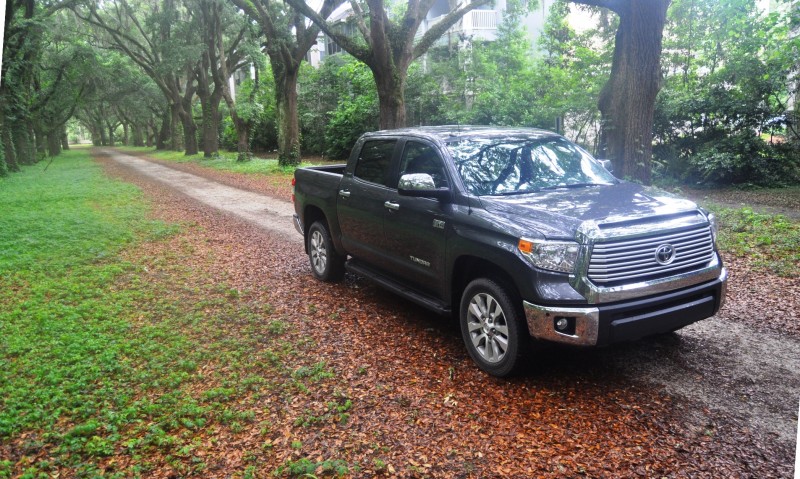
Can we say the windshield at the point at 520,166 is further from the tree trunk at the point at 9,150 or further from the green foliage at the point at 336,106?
the tree trunk at the point at 9,150

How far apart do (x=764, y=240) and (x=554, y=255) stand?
6.06 m

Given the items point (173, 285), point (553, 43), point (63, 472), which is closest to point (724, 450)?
point (63, 472)

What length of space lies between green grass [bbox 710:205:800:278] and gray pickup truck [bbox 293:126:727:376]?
3.40 metres

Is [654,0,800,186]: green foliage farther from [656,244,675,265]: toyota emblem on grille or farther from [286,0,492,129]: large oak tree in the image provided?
[656,244,675,265]: toyota emblem on grille

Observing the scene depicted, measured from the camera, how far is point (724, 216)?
34.5 ft

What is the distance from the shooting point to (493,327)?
14.9ft

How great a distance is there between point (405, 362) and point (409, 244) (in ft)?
3.79

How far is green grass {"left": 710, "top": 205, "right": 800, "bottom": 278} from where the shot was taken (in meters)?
7.40

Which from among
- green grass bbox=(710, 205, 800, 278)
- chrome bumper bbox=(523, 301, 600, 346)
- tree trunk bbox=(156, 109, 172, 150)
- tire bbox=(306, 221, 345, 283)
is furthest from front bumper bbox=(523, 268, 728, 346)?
tree trunk bbox=(156, 109, 172, 150)

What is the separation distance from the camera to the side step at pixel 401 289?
5.16 m

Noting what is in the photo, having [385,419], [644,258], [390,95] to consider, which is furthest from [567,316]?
[390,95]

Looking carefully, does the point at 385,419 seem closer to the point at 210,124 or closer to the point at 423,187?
the point at 423,187

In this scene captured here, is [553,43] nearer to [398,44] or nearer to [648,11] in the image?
[398,44]

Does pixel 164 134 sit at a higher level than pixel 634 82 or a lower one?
lower
